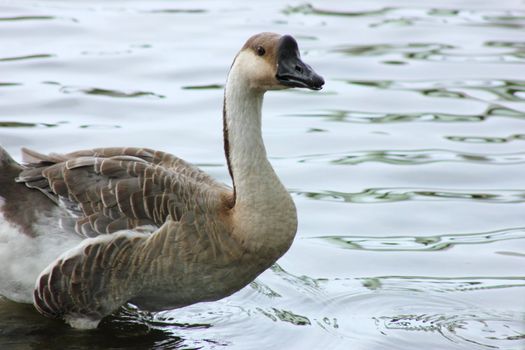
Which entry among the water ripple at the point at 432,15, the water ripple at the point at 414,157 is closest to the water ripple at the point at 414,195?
the water ripple at the point at 414,157

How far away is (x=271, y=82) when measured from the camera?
7324 mm

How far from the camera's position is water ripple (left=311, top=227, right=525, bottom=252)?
941 centimetres

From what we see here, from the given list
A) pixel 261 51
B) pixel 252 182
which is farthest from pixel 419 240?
pixel 261 51

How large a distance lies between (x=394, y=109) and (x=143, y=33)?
4.23 metres

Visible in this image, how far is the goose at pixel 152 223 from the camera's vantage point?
7.38m

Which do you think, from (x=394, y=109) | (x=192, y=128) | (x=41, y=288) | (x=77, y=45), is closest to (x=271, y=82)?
(x=41, y=288)

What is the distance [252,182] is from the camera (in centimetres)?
745

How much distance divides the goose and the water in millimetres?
474

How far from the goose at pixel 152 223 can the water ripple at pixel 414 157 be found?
12.7ft

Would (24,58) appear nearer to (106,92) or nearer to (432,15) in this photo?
(106,92)

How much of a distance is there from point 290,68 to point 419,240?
292cm

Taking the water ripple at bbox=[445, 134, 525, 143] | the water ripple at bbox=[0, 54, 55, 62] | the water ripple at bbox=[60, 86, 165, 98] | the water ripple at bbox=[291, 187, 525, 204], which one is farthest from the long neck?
the water ripple at bbox=[0, 54, 55, 62]

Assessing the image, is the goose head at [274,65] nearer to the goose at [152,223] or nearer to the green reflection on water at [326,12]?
the goose at [152,223]

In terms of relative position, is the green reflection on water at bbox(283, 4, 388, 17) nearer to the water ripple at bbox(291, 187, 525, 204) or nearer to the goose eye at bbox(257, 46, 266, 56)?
the water ripple at bbox(291, 187, 525, 204)
